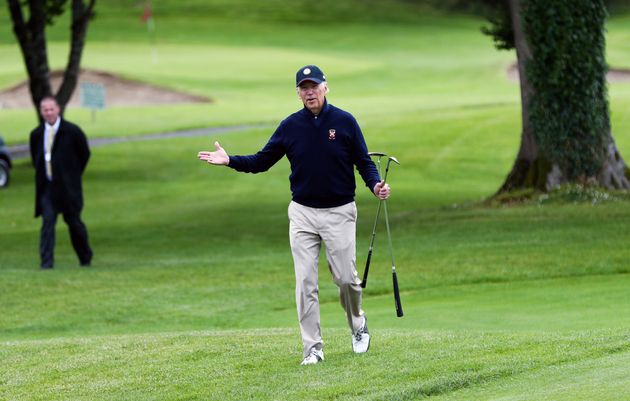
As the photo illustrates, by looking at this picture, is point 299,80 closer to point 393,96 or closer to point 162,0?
point 393,96

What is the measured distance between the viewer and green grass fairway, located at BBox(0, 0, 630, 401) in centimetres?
930

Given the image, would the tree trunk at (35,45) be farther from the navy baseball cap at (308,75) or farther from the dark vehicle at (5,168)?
the navy baseball cap at (308,75)

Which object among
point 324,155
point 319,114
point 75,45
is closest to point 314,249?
point 324,155

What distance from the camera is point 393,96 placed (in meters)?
61.7

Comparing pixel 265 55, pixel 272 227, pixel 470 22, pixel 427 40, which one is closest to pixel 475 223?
pixel 272 227

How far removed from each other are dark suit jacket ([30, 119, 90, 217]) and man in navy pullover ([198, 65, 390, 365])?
28.0 feet

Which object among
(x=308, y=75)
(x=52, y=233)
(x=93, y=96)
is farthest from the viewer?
(x=93, y=96)

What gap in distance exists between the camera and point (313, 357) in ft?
32.3

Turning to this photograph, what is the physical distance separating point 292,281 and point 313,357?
301 inches

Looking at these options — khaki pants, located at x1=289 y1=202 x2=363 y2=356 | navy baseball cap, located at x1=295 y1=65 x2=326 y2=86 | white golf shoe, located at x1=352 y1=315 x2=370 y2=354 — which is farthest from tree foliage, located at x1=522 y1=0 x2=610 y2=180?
navy baseball cap, located at x1=295 y1=65 x2=326 y2=86

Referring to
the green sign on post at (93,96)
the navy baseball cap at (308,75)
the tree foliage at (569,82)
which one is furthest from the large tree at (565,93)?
the green sign on post at (93,96)

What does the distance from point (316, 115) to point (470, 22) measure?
90.8 metres

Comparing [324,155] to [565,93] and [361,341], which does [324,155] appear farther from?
[565,93]

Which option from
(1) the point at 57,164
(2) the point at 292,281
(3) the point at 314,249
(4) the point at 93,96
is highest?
(3) the point at 314,249
